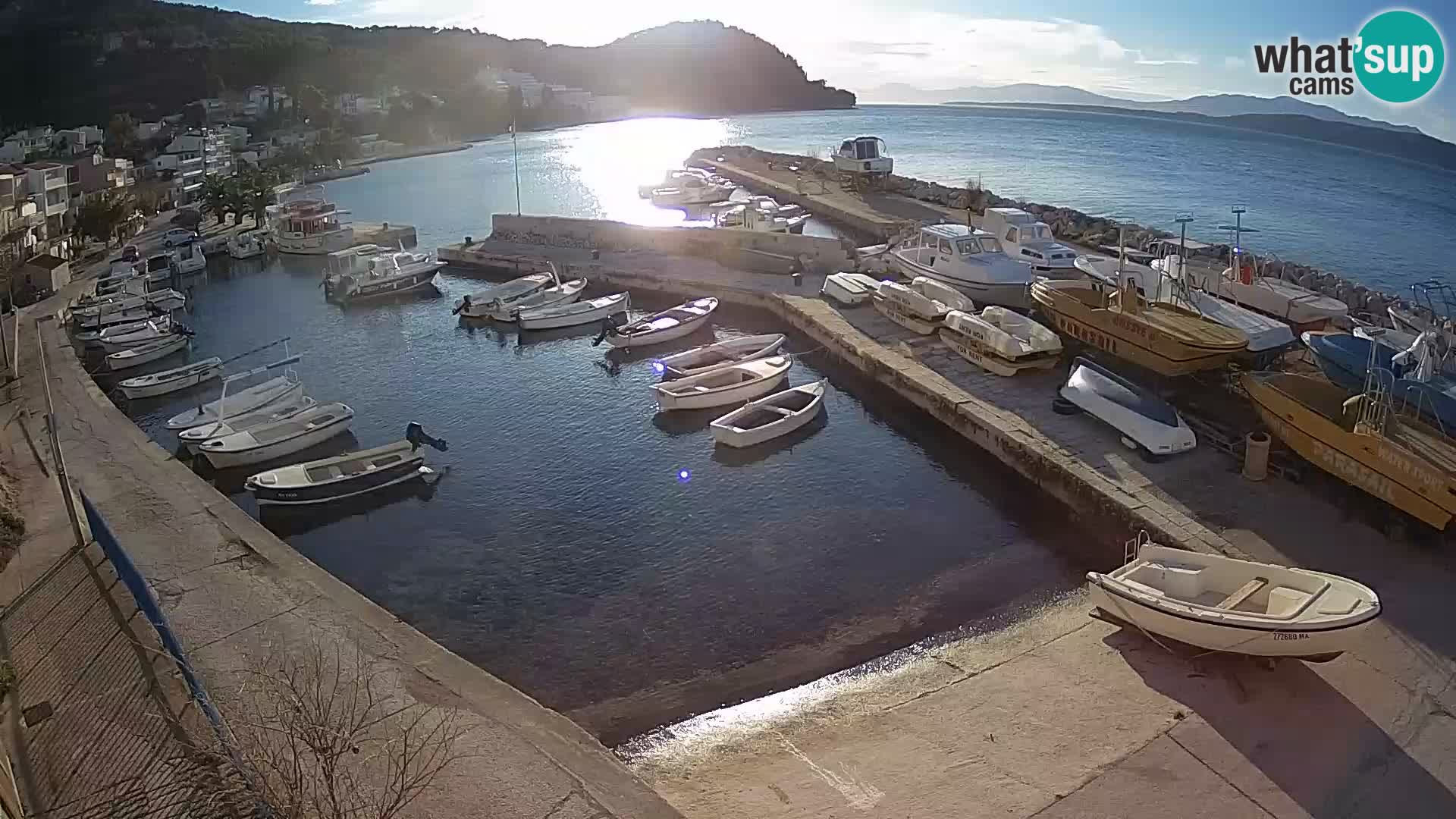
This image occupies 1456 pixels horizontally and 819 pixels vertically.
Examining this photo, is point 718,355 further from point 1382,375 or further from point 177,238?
point 177,238

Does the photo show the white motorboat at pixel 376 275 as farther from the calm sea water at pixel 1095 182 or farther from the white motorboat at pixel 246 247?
the calm sea water at pixel 1095 182

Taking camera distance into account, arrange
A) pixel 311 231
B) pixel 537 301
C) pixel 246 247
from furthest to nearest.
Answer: pixel 311 231 < pixel 246 247 < pixel 537 301

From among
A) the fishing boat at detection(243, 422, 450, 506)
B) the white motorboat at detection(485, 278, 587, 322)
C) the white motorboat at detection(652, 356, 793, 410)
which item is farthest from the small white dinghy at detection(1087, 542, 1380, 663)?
the white motorboat at detection(485, 278, 587, 322)

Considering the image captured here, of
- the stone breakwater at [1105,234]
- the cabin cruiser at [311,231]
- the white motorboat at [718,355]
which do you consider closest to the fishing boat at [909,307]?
the white motorboat at [718,355]

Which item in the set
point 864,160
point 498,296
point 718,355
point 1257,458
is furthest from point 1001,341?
point 864,160

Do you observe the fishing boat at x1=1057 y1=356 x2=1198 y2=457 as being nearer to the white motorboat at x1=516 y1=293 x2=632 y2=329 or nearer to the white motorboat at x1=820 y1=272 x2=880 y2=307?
the white motorboat at x1=820 y1=272 x2=880 y2=307
